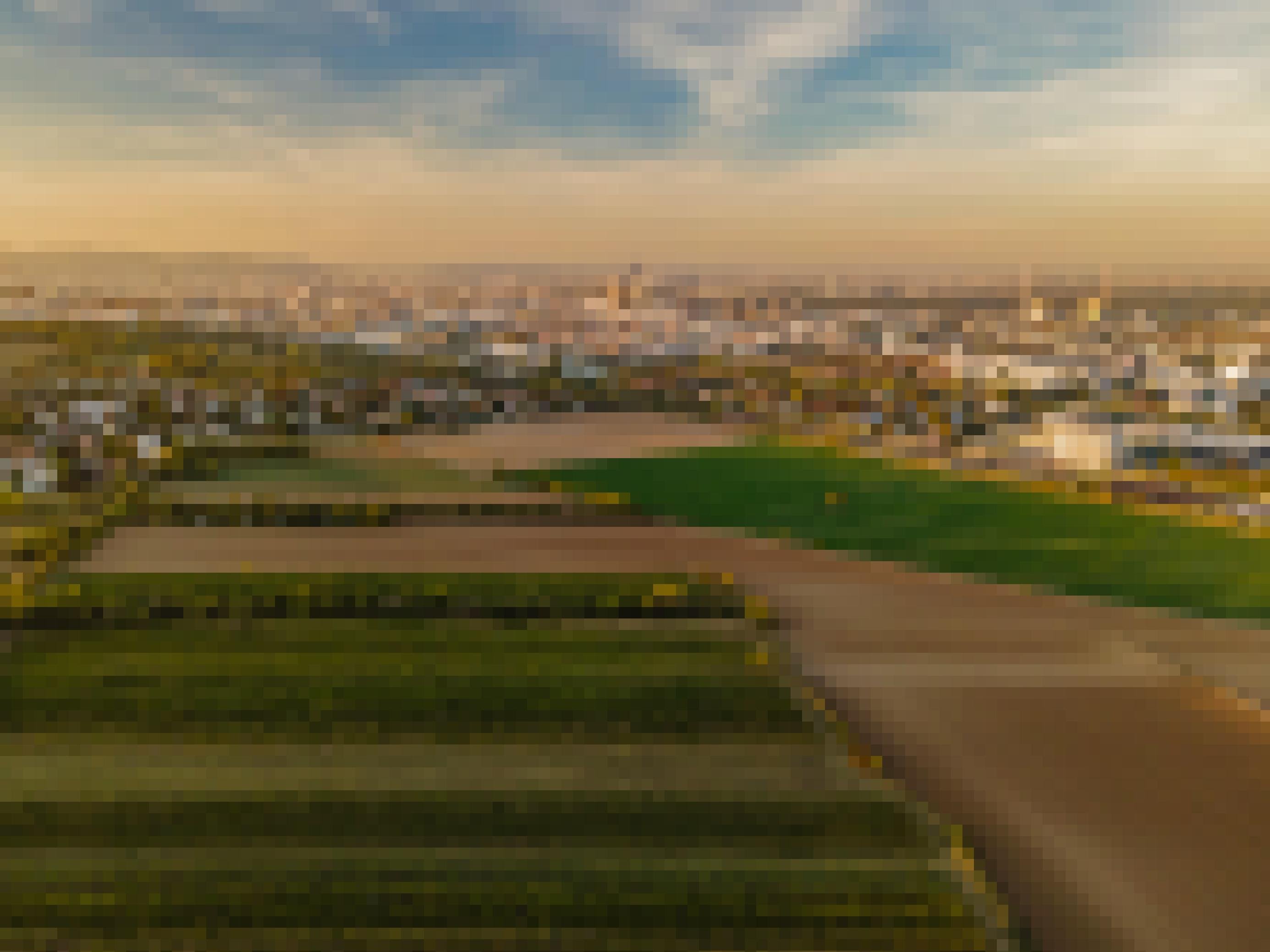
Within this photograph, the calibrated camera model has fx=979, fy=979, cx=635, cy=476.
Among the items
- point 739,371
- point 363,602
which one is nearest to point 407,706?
point 363,602

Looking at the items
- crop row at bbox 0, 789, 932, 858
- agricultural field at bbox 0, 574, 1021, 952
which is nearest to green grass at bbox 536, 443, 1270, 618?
agricultural field at bbox 0, 574, 1021, 952

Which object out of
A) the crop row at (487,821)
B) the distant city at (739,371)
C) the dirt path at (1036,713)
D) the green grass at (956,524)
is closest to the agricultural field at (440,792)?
the crop row at (487,821)

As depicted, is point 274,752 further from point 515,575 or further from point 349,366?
point 349,366

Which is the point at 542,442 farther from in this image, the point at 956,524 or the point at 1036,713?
the point at 1036,713

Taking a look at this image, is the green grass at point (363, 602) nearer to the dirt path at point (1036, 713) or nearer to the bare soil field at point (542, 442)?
the dirt path at point (1036, 713)

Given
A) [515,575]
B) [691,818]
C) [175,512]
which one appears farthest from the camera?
[175,512]

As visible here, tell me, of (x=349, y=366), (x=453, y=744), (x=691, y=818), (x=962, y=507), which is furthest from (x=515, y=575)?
(x=349, y=366)
